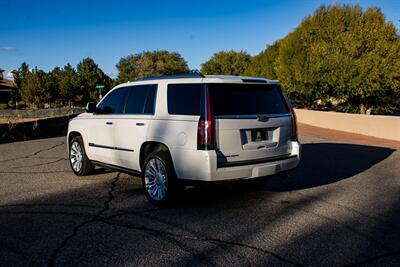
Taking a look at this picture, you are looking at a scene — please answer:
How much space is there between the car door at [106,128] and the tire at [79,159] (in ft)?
1.09

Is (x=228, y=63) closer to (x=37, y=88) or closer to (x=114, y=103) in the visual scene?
(x=37, y=88)

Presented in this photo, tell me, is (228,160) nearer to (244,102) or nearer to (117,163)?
(244,102)

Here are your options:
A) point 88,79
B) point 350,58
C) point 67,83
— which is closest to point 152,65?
point 88,79

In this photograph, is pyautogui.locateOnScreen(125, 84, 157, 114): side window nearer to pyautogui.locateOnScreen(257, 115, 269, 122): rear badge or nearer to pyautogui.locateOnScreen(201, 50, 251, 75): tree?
pyautogui.locateOnScreen(257, 115, 269, 122): rear badge

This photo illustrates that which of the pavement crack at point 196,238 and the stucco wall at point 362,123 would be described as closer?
the pavement crack at point 196,238

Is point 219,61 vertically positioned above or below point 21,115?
above

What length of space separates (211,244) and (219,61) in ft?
234

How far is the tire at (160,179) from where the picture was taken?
17.1ft

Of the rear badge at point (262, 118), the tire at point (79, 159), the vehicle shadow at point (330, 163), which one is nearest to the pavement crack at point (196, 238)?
the rear badge at point (262, 118)

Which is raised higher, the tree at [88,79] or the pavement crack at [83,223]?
the tree at [88,79]

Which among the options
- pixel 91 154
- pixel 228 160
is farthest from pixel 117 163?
pixel 228 160

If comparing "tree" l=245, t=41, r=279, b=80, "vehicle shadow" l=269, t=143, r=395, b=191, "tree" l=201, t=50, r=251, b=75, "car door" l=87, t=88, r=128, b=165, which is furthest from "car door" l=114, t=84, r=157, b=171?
"tree" l=201, t=50, r=251, b=75

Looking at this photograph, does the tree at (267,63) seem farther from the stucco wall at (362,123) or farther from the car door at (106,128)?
the car door at (106,128)

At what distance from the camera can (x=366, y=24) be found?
81.9 ft
